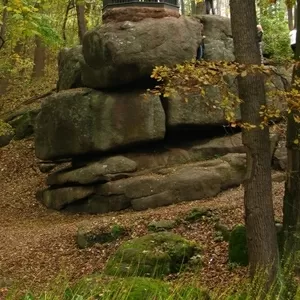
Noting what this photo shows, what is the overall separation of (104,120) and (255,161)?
27.1ft

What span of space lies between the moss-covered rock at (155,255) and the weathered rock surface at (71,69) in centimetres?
773

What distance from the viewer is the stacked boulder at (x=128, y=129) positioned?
14.3 meters

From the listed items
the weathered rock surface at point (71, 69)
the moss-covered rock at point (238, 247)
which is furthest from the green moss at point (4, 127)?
the moss-covered rock at point (238, 247)

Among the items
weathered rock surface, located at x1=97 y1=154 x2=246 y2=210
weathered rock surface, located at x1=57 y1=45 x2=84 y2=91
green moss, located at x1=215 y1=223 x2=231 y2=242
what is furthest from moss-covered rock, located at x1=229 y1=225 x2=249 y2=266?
weathered rock surface, located at x1=57 y1=45 x2=84 y2=91

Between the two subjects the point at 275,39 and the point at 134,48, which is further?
the point at 275,39

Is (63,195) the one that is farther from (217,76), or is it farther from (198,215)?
(217,76)

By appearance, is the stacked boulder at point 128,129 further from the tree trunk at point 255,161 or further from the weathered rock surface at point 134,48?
the tree trunk at point 255,161

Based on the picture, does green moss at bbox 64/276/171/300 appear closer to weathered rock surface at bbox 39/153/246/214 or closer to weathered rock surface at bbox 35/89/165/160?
weathered rock surface at bbox 39/153/246/214

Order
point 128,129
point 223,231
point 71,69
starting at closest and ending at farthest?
point 223,231
point 128,129
point 71,69

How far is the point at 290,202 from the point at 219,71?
2317mm

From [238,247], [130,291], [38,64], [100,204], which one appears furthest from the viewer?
[38,64]

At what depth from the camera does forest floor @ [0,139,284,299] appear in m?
9.45

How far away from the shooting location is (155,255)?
9219 millimetres

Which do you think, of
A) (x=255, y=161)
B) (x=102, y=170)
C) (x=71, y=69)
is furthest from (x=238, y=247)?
(x=71, y=69)
